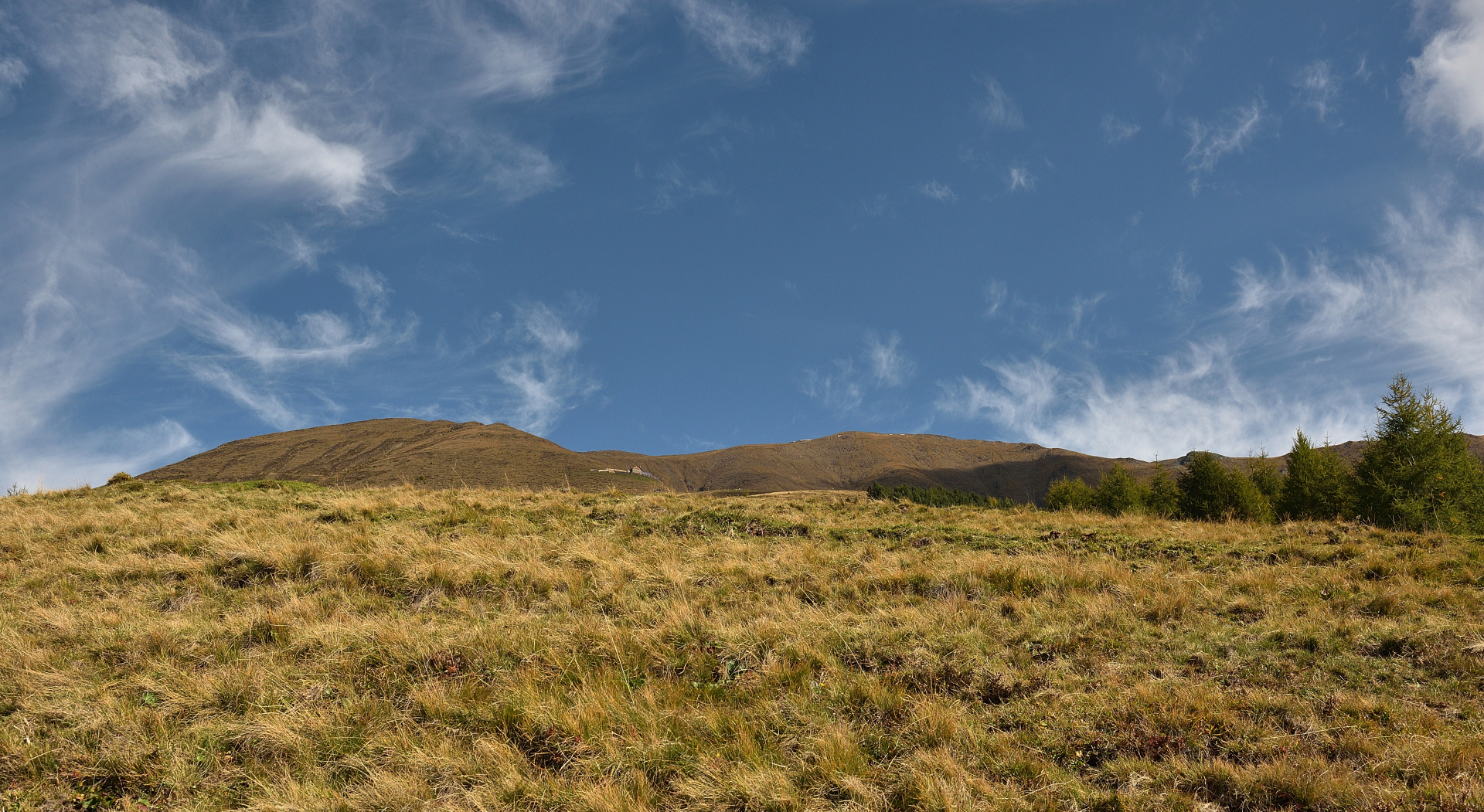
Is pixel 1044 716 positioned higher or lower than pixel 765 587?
lower

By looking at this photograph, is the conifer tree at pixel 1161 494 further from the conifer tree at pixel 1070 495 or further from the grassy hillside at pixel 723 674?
the grassy hillside at pixel 723 674

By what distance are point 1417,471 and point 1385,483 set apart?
4.03ft

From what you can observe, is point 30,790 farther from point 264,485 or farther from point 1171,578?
point 264,485

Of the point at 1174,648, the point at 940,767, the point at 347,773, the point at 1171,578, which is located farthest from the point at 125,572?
the point at 1171,578

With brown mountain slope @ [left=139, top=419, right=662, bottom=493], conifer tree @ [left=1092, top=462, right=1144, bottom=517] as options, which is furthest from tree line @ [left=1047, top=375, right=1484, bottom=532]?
brown mountain slope @ [left=139, top=419, right=662, bottom=493]

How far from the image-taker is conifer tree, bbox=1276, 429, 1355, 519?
37938 millimetres

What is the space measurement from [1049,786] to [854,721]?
5.03ft

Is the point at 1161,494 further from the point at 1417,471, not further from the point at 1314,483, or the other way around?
the point at 1417,471

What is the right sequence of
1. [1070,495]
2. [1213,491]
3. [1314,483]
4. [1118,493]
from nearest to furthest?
[1314,483]
[1213,491]
[1118,493]
[1070,495]

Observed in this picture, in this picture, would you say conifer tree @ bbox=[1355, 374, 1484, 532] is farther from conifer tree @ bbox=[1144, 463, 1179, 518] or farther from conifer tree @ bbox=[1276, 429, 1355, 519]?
conifer tree @ bbox=[1144, 463, 1179, 518]

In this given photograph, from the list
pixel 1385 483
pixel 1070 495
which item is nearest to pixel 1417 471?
pixel 1385 483

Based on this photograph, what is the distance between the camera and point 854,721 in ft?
17.7

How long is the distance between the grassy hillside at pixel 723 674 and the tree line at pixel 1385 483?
12.9 meters

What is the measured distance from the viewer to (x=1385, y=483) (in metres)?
31.3
